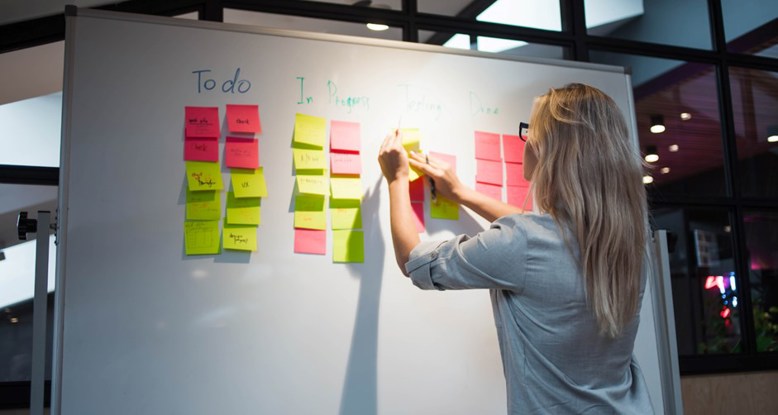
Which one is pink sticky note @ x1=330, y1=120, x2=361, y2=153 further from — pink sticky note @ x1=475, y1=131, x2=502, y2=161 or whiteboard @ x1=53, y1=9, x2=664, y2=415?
pink sticky note @ x1=475, y1=131, x2=502, y2=161

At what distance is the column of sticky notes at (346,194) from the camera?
5.36 feet

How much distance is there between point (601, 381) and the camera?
1225 millimetres

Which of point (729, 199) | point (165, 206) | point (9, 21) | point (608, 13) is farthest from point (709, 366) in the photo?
point (9, 21)

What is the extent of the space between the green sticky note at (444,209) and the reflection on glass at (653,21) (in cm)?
118

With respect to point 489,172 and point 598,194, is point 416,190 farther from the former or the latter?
point 598,194

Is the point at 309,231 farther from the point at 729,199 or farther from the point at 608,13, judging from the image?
the point at 729,199

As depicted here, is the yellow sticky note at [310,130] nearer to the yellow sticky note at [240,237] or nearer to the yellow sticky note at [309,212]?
the yellow sticky note at [309,212]

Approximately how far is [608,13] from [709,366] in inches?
55.7

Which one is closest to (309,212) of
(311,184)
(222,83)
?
(311,184)

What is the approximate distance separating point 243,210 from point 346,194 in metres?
0.26

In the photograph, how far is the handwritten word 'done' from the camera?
1599mm

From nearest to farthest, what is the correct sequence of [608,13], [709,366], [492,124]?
[492,124], [709,366], [608,13]

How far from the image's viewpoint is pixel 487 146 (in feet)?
5.93

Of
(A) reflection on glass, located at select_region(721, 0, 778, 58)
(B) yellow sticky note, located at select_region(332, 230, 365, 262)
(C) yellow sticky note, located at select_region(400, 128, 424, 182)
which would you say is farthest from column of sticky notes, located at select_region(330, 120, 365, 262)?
(A) reflection on glass, located at select_region(721, 0, 778, 58)
